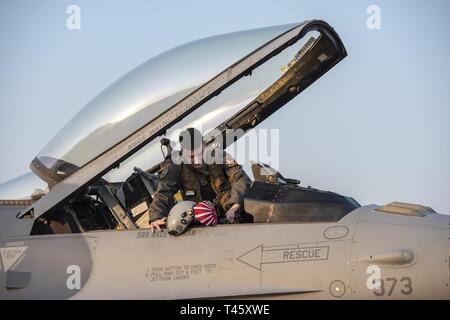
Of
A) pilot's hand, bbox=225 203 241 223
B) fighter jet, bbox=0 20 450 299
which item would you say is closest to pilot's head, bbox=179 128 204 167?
fighter jet, bbox=0 20 450 299

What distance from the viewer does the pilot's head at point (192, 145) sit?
8.74 m

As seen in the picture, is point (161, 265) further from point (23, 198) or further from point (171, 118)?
point (23, 198)

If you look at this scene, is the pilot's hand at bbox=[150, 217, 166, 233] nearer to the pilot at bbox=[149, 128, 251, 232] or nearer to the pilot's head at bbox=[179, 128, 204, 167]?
the pilot at bbox=[149, 128, 251, 232]

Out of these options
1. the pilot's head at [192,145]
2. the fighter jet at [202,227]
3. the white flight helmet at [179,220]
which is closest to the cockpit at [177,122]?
the fighter jet at [202,227]

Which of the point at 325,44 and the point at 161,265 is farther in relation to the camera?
the point at 325,44

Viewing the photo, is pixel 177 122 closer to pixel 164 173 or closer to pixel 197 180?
pixel 164 173

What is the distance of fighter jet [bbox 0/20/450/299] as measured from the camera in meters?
7.38

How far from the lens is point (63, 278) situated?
852cm

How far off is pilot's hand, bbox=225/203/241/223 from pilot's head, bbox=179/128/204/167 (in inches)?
27.8

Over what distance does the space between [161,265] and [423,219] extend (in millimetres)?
2571

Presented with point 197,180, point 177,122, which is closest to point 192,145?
point 177,122

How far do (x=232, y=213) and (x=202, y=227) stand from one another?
339 mm
